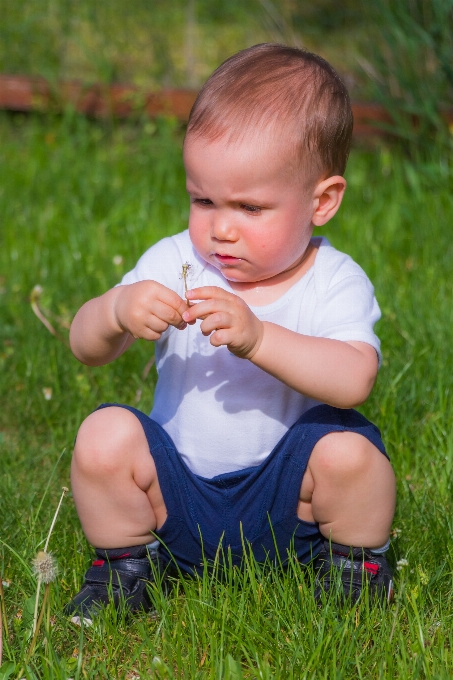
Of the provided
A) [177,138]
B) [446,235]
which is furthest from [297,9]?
[446,235]

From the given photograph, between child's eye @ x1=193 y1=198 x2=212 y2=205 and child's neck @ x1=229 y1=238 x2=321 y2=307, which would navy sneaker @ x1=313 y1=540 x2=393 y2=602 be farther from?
child's eye @ x1=193 y1=198 x2=212 y2=205

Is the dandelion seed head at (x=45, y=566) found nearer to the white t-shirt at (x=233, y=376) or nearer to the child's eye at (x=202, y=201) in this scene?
the white t-shirt at (x=233, y=376)

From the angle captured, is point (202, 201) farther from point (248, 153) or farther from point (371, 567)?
point (371, 567)

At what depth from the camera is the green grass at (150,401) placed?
5.92 ft

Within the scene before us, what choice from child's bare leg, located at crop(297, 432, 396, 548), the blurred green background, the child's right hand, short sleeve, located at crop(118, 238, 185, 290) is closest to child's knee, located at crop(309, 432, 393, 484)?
child's bare leg, located at crop(297, 432, 396, 548)

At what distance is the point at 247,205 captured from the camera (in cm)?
196

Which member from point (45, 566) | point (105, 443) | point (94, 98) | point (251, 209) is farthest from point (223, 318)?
point (94, 98)

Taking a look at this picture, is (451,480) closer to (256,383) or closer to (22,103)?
(256,383)

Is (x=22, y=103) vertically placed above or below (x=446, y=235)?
above

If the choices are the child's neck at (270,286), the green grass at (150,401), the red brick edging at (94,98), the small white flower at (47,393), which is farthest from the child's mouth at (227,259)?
the red brick edging at (94,98)

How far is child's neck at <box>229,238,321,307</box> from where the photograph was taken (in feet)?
6.84

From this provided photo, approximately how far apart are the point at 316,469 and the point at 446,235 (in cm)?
216

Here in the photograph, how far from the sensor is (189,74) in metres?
5.50

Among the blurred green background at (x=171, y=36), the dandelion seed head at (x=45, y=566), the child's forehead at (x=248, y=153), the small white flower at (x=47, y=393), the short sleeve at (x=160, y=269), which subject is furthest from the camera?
the blurred green background at (x=171, y=36)
